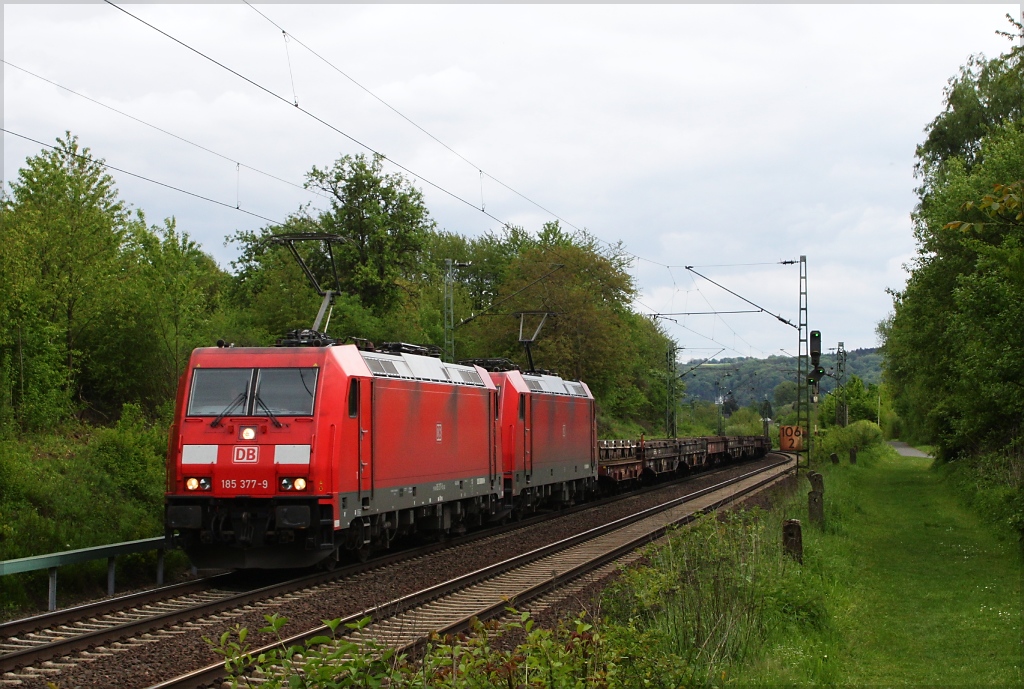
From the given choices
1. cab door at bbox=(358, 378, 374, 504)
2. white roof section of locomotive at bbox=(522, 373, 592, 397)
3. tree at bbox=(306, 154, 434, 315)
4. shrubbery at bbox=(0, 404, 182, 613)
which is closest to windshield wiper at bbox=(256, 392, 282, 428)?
cab door at bbox=(358, 378, 374, 504)

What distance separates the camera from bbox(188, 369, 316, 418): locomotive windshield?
14125 mm

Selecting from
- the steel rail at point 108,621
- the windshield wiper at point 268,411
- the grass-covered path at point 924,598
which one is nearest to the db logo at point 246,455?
the windshield wiper at point 268,411

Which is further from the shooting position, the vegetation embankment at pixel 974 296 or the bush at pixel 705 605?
the vegetation embankment at pixel 974 296

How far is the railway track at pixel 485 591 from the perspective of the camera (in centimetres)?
981

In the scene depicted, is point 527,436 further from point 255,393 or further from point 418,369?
point 255,393

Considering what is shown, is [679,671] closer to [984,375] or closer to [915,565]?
[915,565]

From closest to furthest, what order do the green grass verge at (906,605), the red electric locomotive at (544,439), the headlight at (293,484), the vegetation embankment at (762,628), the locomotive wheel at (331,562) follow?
1. the vegetation embankment at (762,628)
2. the green grass verge at (906,605)
3. the headlight at (293,484)
4. the locomotive wheel at (331,562)
5. the red electric locomotive at (544,439)

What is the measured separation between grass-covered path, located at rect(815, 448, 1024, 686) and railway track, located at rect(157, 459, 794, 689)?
2625 millimetres

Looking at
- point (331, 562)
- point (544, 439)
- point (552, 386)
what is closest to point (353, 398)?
point (331, 562)

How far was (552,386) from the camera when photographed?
26219mm

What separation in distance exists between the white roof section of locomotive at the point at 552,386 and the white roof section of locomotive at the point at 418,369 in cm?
373

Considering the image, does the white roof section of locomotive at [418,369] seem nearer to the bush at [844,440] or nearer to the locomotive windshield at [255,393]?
the locomotive windshield at [255,393]

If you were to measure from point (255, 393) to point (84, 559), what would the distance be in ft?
9.90

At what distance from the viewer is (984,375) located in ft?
64.7
